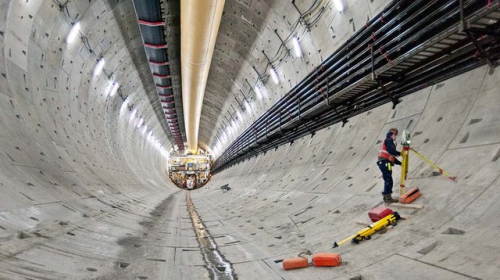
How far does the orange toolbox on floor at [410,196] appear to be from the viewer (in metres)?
3.64

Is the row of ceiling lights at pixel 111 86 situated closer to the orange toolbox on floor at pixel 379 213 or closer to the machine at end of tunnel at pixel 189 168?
the orange toolbox on floor at pixel 379 213

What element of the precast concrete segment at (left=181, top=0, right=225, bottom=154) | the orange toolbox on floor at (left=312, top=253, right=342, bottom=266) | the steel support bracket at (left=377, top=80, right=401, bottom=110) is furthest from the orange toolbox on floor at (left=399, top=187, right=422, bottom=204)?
the precast concrete segment at (left=181, top=0, right=225, bottom=154)

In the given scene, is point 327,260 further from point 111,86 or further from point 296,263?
point 111,86

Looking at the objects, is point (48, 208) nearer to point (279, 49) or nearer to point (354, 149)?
point (354, 149)

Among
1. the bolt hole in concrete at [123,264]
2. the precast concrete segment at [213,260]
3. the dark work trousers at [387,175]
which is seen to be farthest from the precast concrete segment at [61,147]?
the dark work trousers at [387,175]

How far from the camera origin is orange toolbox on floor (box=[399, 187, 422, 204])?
11.9 feet

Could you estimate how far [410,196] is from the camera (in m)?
3.67

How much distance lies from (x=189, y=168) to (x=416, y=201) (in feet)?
118

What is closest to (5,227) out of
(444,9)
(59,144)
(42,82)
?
(59,144)

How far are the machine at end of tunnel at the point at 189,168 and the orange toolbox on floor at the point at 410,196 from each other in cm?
3482

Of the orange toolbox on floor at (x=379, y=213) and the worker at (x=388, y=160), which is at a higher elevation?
the worker at (x=388, y=160)

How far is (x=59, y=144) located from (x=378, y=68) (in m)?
6.79

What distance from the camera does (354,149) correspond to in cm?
587

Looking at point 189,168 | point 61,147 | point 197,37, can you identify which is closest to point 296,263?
point 61,147
